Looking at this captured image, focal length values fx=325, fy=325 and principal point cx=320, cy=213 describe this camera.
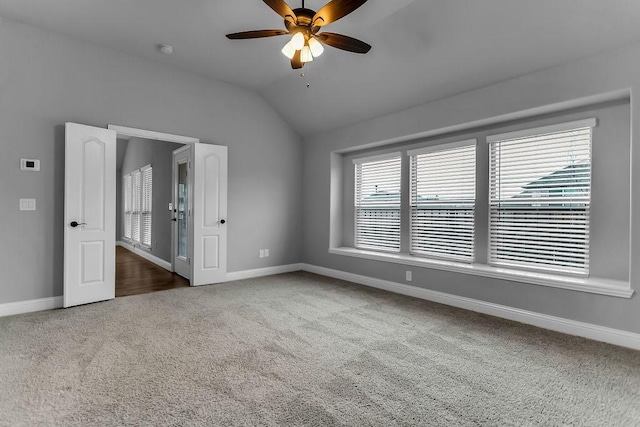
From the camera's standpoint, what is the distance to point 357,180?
581 cm

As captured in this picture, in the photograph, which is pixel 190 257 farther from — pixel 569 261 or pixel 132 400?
pixel 569 261

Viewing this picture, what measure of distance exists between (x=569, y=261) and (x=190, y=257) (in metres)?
4.98

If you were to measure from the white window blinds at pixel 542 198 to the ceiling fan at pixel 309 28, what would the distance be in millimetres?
2202

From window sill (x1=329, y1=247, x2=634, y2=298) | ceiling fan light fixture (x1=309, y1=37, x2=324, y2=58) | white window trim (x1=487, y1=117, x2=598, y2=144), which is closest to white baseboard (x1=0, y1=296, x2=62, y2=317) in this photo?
ceiling fan light fixture (x1=309, y1=37, x2=324, y2=58)

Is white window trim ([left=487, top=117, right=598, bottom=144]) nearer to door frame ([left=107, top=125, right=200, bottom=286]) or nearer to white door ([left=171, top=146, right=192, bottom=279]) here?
door frame ([left=107, top=125, right=200, bottom=286])

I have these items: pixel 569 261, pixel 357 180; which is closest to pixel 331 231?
pixel 357 180

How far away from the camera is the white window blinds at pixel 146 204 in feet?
25.2

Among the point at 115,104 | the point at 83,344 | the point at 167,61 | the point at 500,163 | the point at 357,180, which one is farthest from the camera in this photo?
the point at 357,180

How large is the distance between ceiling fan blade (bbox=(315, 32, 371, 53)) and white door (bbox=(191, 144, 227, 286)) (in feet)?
9.58

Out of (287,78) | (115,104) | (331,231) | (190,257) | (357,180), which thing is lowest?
(190,257)

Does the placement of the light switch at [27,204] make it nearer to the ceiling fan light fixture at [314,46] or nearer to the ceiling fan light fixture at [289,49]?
the ceiling fan light fixture at [289,49]

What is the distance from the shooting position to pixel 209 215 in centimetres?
517

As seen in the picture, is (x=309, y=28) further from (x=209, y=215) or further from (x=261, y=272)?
(x=261, y=272)

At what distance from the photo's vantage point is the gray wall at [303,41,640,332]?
112 inches
